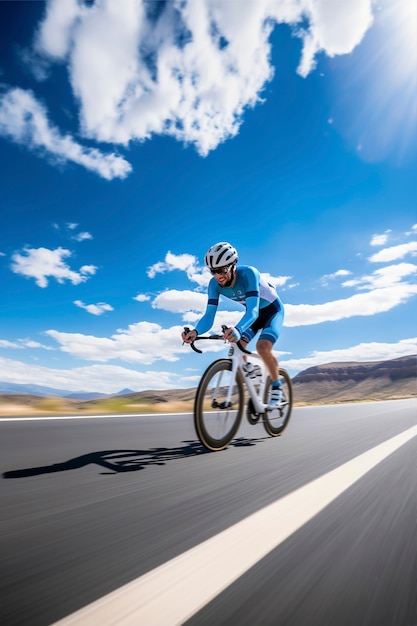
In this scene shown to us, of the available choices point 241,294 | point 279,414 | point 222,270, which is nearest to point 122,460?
point 222,270

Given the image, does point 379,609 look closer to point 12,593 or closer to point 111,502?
point 12,593

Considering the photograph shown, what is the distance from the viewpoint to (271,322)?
5359mm

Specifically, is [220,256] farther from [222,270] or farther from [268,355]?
[268,355]

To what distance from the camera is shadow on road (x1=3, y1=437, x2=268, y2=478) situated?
2535 millimetres

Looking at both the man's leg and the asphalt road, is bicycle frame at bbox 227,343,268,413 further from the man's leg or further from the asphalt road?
the asphalt road

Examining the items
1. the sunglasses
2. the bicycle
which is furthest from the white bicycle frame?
the sunglasses

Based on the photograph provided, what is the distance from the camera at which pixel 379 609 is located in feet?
3.24

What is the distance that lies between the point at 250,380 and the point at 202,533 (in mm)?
3127

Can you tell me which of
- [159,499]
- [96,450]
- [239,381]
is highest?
[239,381]

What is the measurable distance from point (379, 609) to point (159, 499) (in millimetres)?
1167

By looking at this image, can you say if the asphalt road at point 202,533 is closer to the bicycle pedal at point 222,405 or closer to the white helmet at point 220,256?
the bicycle pedal at point 222,405

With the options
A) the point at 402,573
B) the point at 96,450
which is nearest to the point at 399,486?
the point at 402,573

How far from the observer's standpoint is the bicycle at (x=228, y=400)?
12.1 feet

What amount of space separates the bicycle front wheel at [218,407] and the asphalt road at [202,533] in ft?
1.51
